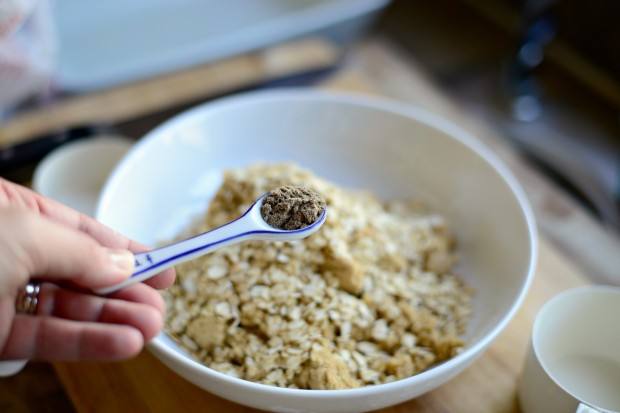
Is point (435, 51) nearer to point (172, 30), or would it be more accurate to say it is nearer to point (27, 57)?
point (172, 30)

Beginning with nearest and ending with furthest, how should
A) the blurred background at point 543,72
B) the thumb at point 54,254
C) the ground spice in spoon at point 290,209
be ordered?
1. the thumb at point 54,254
2. the ground spice in spoon at point 290,209
3. the blurred background at point 543,72

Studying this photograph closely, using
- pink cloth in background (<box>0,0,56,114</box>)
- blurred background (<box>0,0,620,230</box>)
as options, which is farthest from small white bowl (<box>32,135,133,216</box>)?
pink cloth in background (<box>0,0,56,114</box>)

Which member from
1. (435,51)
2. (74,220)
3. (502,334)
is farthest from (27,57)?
(435,51)

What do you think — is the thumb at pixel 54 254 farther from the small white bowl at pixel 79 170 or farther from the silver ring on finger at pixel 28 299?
the small white bowl at pixel 79 170

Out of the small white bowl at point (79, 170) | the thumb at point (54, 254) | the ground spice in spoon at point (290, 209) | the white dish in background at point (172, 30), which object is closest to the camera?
the thumb at point (54, 254)

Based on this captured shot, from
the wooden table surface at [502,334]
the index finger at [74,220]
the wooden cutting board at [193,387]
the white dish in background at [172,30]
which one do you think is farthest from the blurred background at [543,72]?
the index finger at [74,220]

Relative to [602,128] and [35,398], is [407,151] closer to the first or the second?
[35,398]

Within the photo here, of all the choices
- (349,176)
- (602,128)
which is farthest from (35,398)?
(602,128)
